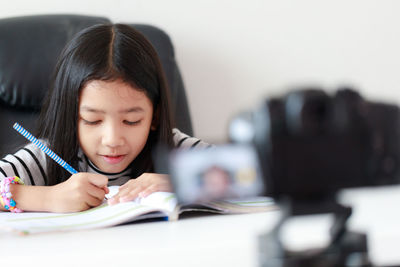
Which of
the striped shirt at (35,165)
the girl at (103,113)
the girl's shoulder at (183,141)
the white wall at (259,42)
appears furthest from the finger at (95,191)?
Answer: the white wall at (259,42)

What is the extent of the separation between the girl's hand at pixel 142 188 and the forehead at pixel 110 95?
236mm

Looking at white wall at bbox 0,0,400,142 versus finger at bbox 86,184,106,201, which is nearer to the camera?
finger at bbox 86,184,106,201

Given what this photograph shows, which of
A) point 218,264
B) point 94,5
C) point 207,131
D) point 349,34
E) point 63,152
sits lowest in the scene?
point 207,131

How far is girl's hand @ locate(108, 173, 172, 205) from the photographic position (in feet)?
2.68

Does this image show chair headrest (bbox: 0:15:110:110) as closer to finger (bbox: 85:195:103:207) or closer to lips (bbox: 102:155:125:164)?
lips (bbox: 102:155:125:164)

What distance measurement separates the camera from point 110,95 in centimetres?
105

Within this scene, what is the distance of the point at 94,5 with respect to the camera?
171 cm

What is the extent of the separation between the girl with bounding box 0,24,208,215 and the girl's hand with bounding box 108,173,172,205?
10 centimetres

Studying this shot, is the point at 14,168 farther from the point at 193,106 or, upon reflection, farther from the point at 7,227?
the point at 193,106

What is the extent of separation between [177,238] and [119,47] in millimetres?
717

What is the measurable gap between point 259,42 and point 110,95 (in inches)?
37.9

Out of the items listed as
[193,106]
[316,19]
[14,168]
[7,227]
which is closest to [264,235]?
[7,227]

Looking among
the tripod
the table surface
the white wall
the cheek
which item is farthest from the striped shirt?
the tripod

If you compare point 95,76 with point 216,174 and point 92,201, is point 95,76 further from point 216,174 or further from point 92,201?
point 216,174
